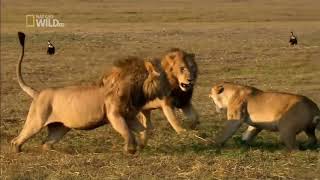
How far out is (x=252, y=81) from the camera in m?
19.2

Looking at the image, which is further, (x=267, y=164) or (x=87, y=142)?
(x=87, y=142)

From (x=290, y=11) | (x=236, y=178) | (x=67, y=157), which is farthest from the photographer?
(x=290, y=11)

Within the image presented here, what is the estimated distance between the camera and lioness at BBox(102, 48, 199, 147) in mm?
9234

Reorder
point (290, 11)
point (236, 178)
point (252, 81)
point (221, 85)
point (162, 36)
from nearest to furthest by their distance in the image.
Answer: point (236, 178)
point (221, 85)
point (252, 81)
point (162, 36)
point (290, 11)

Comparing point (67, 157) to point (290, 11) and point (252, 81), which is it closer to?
point (252, 81)

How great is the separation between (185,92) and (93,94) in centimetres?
154

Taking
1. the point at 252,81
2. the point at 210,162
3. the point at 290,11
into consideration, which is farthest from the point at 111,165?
the point at 290,11

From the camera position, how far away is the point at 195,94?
1627cm

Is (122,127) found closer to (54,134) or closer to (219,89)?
(54,134)

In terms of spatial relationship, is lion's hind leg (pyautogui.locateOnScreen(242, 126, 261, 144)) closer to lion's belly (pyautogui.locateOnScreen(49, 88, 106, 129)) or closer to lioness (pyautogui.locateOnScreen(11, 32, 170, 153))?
lioness (pyautogui.locateOnScreen(11, 32, 170, 153))

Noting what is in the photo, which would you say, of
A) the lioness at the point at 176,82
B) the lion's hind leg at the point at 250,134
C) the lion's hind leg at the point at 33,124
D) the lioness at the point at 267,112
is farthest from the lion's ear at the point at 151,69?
the lion's hind leg at the point at 250,134

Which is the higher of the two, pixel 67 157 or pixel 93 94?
pixel 93 94

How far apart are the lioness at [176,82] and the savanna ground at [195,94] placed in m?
0.29

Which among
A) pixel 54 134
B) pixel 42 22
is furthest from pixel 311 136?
pixel 42 22
